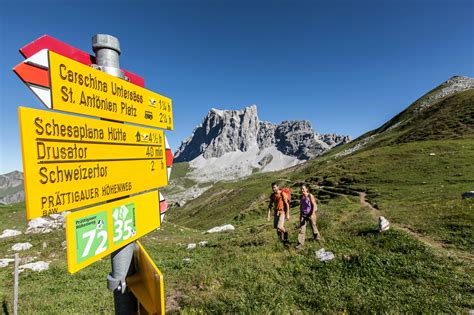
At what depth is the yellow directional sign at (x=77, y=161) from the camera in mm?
2342

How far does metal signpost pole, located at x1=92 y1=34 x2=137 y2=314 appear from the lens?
3355mm

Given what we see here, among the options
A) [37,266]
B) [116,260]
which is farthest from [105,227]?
[37,266]

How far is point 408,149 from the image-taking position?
172 ft

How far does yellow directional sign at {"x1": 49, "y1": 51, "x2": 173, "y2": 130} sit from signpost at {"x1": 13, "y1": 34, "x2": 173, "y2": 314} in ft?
0.04

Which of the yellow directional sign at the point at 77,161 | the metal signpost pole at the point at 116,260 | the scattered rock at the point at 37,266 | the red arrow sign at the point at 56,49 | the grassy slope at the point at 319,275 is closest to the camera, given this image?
the yellow directional sign at the point at 77,161

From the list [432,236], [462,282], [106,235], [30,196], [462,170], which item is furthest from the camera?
[462,170]

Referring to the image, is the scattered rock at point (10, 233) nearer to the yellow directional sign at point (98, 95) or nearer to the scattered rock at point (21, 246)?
the scattered rock at point (21, 246)

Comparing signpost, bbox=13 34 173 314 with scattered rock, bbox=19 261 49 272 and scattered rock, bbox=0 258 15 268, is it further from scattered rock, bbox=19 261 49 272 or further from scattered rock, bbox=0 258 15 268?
scattered rock, bbox=0 258 15 268

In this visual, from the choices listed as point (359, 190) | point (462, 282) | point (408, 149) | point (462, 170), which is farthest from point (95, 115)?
point (408, 149)

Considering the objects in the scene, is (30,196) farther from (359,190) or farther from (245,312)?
(359,190)

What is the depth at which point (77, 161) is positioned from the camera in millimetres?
2820

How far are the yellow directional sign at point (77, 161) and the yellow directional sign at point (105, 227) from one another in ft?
0.43

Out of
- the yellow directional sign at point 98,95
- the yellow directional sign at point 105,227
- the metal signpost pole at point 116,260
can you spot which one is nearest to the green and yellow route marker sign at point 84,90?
the yellow directional sign at point 98,95

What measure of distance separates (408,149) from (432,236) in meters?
49.2
